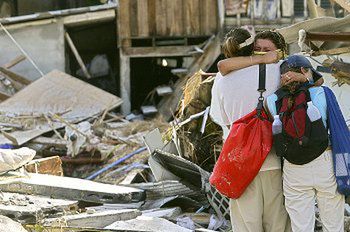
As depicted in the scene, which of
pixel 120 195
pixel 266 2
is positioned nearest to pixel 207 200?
pixel 120 195

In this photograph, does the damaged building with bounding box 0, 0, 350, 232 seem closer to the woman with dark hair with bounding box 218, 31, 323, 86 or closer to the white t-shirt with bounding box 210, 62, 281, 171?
the white t-shirt with bounding box 210, 62, 281, 171

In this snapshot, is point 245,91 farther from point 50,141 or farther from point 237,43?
point 50,141

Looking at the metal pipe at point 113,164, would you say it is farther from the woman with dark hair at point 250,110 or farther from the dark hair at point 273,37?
the dark hair at point 273,37

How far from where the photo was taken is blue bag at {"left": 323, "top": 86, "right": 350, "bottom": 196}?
14.8 feet

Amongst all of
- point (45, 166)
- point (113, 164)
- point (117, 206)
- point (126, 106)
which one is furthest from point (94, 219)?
point (126, 106)

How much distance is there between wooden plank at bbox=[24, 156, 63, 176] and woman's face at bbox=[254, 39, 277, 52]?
14.5ft

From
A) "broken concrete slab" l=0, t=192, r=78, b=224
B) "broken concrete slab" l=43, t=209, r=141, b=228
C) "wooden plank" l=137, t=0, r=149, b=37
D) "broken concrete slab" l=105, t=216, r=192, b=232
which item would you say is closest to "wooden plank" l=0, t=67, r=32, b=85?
"wooden plank" l=137, t=0, r=149, b=37

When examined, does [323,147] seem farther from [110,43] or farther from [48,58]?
[110,43]

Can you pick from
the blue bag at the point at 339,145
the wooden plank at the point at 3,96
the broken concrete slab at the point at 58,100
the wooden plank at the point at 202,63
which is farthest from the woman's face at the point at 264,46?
the wooden plank at the point at 202,63

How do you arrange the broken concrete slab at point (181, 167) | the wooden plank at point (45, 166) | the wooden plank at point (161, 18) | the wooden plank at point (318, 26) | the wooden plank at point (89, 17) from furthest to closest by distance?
1. the wooden plank at point (89, 17)
2. the wooden plank at point (161, 18)
3. the wooden plank at point (45, 166)
4. the wooden plank at point (318, 26)
5. the broken concrete slab at point (181, 167)

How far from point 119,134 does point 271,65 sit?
9290mm

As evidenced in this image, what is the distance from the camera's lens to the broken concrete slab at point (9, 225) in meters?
5.87

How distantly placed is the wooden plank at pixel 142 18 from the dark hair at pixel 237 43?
12.0 m

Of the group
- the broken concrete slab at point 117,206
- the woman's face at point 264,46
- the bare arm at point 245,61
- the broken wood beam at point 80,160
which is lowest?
the broken wood beam at point 80,160
